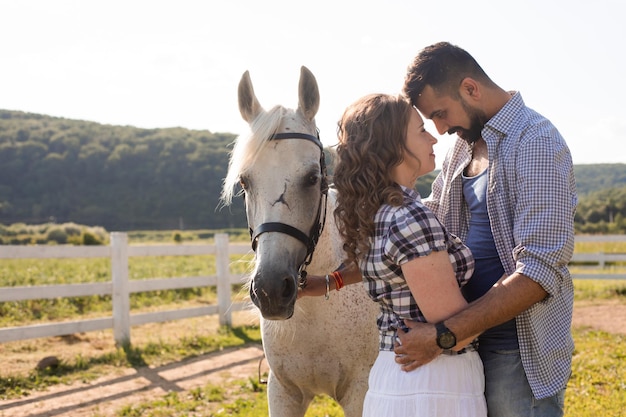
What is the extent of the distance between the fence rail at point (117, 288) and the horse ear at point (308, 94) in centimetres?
327

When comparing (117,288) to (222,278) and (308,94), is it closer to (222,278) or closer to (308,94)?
(222,278)

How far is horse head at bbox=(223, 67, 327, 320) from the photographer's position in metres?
2.30

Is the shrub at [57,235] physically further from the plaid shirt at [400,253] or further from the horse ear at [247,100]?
the plaid shirt at [400,253]

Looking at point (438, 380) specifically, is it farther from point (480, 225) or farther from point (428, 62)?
point (428, 62)

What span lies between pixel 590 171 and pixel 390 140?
138 meters

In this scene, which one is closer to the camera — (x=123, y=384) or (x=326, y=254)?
(x=326, y=254)

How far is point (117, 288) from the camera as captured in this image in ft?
26.9

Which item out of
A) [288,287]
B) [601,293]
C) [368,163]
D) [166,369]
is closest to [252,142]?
[288,287]

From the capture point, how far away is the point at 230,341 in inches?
347

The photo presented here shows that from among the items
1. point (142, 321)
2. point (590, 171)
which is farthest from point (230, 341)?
point (590, 171)

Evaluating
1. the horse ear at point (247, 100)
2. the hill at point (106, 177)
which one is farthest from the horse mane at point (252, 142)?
the hill at point (106, 177)

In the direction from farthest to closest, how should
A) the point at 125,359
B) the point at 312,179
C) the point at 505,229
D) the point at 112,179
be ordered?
the point at 112,179, the point at 125,359, the point at 312,179, the point at 505,229

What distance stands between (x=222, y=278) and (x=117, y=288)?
2.17m

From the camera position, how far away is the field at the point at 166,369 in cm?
560
